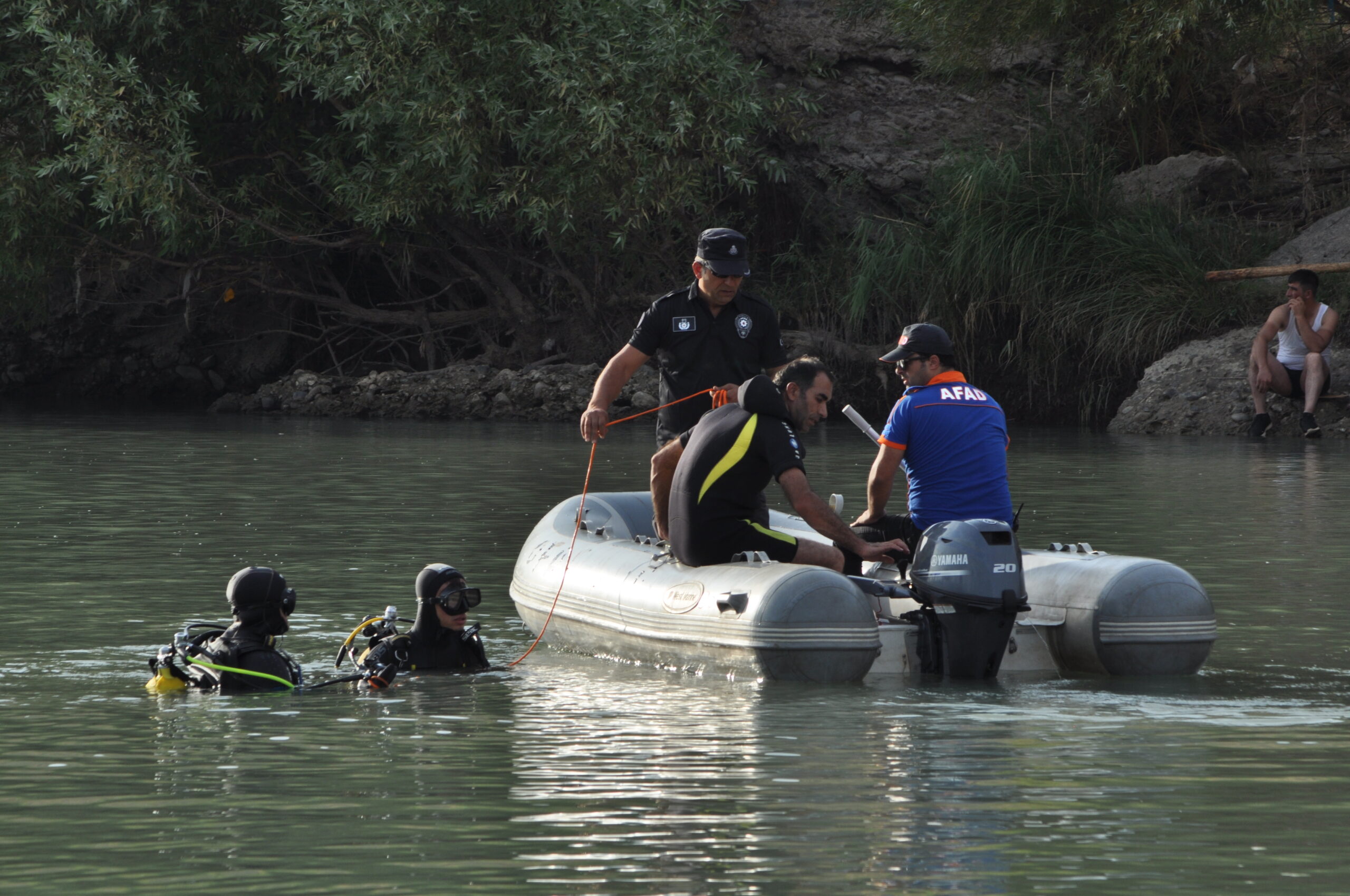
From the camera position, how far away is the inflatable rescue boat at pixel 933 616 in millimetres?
6531

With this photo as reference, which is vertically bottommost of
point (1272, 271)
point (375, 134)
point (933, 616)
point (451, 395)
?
point (933, 616)

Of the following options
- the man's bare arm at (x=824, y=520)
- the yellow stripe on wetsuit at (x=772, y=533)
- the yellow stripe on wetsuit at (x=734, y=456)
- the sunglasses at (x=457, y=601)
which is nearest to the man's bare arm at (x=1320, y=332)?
the man's bare arm at (x=824, y=520)


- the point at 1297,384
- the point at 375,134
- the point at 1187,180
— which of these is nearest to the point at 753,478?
the point at 1297,384

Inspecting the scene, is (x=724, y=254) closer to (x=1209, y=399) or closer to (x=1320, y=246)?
(x=1209, y=399)

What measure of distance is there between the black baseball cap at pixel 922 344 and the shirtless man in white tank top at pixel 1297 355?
39.0 feet

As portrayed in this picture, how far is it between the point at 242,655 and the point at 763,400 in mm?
2018

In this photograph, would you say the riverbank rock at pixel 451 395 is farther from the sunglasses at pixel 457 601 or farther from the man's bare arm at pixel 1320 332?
the sunglasses at pixel 457 601

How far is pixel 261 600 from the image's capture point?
21.2 ft

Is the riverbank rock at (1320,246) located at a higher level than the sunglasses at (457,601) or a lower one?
higher

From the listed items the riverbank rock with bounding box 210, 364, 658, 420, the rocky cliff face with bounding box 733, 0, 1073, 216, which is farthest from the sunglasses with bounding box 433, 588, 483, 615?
the rocky cliff face with bounding box 733, 0, 1073, 216

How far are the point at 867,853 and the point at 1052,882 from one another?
0.41 metres

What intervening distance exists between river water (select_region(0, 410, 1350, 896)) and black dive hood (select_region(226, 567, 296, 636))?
0.91 feet

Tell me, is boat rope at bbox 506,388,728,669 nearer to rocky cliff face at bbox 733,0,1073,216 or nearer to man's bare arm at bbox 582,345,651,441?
man's bare arm at bbox 582,345,651,441

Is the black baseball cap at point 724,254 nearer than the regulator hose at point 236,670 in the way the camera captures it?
No
